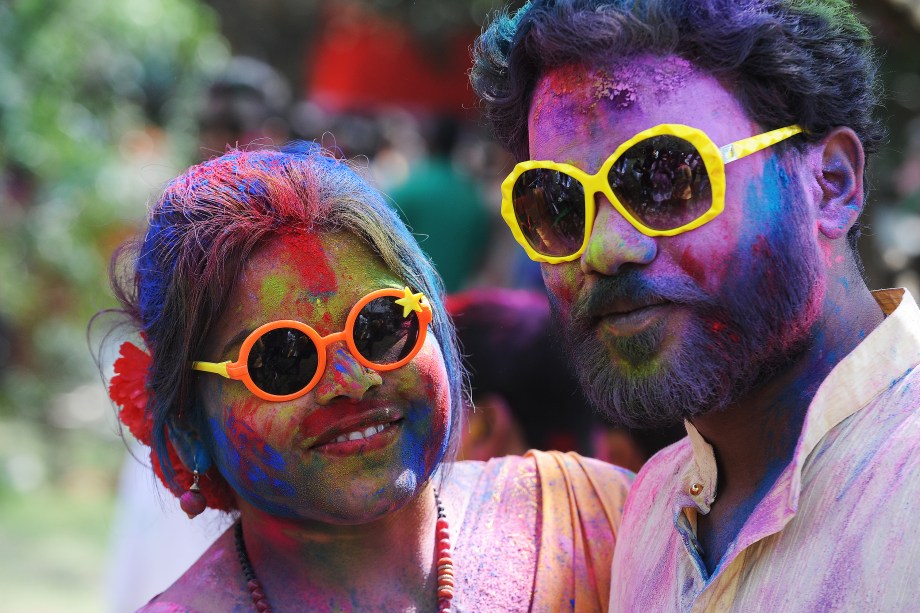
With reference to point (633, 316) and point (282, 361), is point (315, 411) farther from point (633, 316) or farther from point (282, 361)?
point (633, 316)

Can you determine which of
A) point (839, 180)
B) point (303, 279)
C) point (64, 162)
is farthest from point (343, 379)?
point (64, 162)

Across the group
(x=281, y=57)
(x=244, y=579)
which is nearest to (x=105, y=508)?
(x=281, y=57)

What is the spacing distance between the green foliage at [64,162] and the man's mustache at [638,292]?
284 inches

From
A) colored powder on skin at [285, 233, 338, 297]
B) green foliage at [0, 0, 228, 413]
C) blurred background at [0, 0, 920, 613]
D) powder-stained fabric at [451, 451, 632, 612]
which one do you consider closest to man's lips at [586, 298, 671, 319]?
colored powder on skin at [285, 233, 338, 297]

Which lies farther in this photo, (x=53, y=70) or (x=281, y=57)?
(x=281, y=57)

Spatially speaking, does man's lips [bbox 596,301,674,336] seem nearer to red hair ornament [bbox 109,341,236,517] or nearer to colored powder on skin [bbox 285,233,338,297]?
colored powder on skin [bbox 285,233,338,297]

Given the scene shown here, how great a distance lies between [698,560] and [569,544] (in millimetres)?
530

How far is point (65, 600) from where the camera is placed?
6902mm

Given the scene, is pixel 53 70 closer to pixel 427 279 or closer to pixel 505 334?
pixel 505 334

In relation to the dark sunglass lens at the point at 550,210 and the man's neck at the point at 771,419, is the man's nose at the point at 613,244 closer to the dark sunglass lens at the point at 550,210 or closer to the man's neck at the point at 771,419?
the dark sunglass lens at the point at 550,210

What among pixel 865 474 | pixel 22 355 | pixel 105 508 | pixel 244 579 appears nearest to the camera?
pixel 865 474

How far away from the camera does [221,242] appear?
2258 mm

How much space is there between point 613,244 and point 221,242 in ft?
2.86

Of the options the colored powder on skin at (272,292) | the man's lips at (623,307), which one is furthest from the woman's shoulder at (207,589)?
the man's lips at (623,307)
